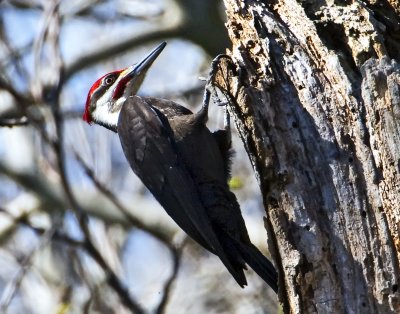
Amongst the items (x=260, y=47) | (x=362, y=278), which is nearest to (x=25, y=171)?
(x=260, y=47)

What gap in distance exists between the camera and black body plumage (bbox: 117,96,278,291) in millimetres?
4215

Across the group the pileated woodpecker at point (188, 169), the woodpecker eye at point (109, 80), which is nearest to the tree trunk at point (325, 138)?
the pileated woodpecker at point (188, 169)

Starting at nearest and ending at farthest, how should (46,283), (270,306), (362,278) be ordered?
(362,278) → (270,306) → (46,283)

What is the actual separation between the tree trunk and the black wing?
26.7 inches

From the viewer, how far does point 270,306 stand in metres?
6.61

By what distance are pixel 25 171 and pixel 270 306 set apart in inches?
86.9

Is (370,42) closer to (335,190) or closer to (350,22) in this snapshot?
(350,22)

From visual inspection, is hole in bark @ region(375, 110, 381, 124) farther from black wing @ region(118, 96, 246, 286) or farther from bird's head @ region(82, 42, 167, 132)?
bird's head @ region(82, 42, 167, 132)

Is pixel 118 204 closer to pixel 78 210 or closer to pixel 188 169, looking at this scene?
pixel 188 169

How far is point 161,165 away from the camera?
450 cm

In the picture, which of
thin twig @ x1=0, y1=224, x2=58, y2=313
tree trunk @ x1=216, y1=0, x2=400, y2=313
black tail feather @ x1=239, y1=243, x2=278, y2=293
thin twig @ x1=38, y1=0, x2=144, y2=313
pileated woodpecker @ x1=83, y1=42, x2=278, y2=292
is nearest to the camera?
tree trunk @ x1=216, y1=0, x2=400, y2=313

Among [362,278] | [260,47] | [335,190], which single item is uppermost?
[260,47]

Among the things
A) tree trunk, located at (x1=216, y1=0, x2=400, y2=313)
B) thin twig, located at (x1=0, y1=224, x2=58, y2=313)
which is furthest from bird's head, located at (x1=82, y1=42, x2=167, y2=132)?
tree trunk, located at (x1=216, y1=0, x2=400, y2=313)

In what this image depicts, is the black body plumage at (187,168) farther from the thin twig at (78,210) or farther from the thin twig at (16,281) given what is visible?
the thin twig at (16,281)
